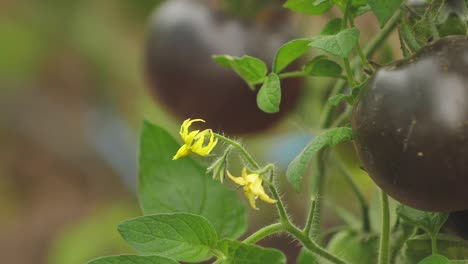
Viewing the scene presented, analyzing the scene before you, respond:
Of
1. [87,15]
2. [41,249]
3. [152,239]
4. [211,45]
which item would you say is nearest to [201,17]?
[211,45]

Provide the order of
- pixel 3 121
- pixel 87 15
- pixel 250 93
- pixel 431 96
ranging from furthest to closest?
1. pixel 3 121
2. pixel 87 15
3. pixel 250 93
4. pixel 431 96

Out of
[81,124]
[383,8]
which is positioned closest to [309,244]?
[383,8]

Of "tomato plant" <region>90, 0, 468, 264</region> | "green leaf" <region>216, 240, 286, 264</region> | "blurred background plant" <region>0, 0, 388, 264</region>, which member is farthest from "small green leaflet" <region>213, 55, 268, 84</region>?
"blurred background plant" <region>0, 0, 388, 264</region>

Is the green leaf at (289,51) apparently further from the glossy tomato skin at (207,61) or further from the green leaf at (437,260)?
the glossy tomato skin at (207,61)

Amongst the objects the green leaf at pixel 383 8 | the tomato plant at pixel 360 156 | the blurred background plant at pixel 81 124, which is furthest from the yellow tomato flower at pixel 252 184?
the blurred background plant at pixel 81 124

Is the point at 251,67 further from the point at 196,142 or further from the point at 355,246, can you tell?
the point at 355,246

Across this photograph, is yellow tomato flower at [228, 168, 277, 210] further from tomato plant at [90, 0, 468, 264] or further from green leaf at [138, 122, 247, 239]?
green leaf at [138, 122, 247, 239]

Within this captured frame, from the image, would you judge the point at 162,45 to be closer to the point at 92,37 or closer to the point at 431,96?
the point at 431,96
